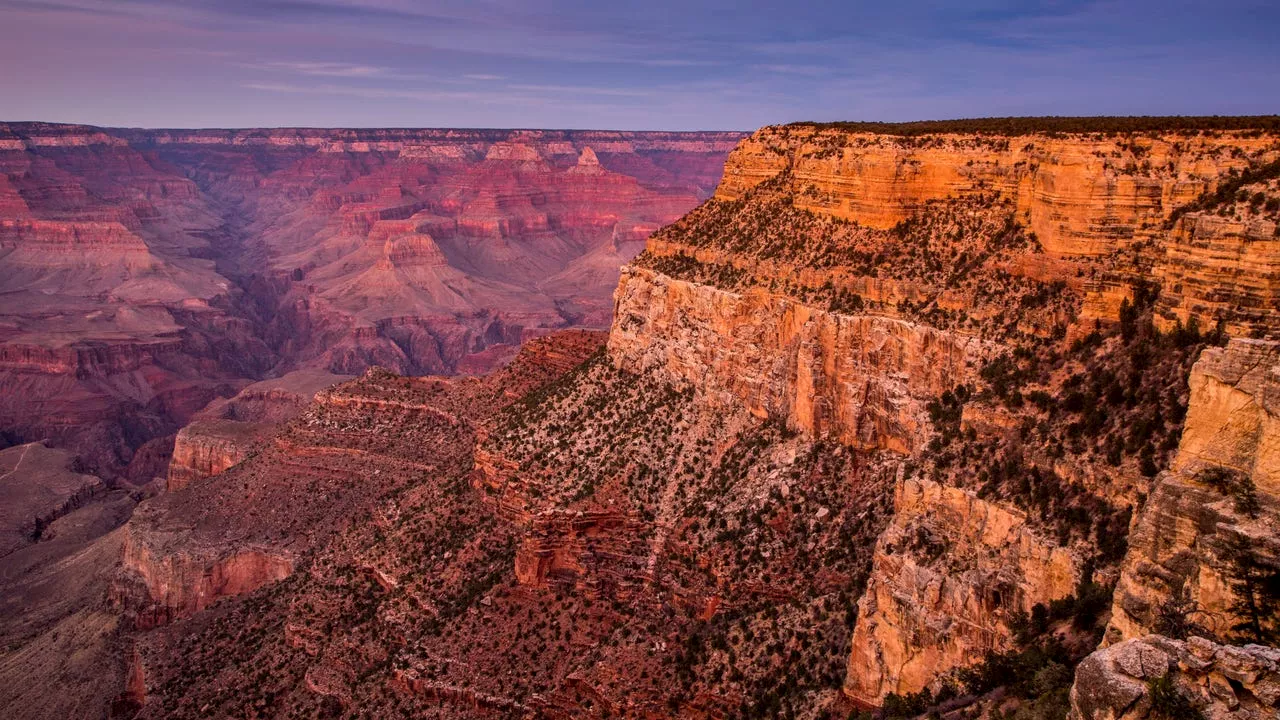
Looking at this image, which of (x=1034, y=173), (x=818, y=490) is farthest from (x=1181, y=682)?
(x=1034, y=173)

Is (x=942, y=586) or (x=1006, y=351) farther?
(x=1006, y=351)

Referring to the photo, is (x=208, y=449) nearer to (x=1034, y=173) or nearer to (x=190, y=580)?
(x=190, y=580)

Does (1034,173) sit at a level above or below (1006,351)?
above

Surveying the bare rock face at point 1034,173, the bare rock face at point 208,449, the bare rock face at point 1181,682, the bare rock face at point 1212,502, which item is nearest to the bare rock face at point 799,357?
the bare rock face at point 1034,173

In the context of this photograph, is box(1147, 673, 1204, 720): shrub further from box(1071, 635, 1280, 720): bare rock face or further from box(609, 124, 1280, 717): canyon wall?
box(609, 124, 1280, 717): canyon wall

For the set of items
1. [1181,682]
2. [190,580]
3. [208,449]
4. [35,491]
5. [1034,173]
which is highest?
[1034,173]

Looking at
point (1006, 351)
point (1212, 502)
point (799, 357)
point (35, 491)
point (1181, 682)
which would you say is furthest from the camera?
A: point (35, 491)

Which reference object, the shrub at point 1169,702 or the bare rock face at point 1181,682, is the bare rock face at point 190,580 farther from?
the shrub at point 1169,702

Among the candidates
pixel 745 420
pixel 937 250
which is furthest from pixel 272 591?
pixel 937 250
